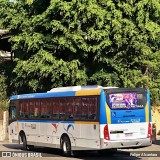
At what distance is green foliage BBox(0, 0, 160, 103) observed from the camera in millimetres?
26000

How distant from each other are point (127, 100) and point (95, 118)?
1401mm

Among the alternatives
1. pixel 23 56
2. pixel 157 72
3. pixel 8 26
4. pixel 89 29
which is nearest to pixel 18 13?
pixel 8 26

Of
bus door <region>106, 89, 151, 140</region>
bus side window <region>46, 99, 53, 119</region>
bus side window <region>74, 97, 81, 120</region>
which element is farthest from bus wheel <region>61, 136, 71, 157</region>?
bus door <region>106, 89, 151, 140</region>

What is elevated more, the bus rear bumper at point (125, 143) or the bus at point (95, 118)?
the bus at point (95, 118)

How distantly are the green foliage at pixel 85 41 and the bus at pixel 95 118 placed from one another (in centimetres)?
607

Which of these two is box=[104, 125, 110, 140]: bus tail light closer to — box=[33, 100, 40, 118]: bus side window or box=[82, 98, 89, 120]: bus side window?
box=[82, 98, 89, 120]: bus side window

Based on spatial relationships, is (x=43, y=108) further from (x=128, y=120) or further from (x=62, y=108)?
(x=128, y=120)

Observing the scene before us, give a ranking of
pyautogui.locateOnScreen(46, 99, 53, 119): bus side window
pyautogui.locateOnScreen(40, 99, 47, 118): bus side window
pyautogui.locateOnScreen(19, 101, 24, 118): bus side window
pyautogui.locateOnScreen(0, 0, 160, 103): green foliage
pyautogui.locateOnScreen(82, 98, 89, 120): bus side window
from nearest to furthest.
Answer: pyautogui.locateOnScreen(82, 98, 89, 120): bus side window
pyautogui.locateOnScreen(46, 99, 53, 119): bus side window
pyautogui.locateOnScreen(40, 99, 47, 118): bus side window
pyautogui.locateOnScreen(19, 101, 24, 118): bus side window
pyautogui.locateOnScreen(0, 0, 160, 103): green foliage

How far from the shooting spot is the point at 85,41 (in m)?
26.6

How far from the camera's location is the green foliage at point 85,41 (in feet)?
85.3

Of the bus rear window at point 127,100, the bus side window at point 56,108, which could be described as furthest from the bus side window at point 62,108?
the bus rear window at point 127,100

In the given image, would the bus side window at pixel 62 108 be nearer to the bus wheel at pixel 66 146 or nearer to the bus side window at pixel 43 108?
the bus wheel at pixel 66 146

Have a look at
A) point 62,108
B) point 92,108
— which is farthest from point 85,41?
point 92,108

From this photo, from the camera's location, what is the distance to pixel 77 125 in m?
18.4
